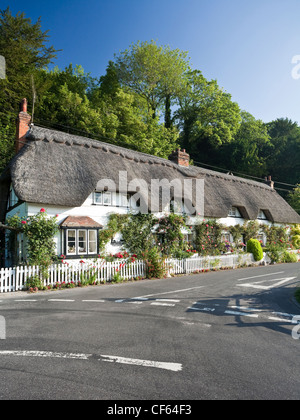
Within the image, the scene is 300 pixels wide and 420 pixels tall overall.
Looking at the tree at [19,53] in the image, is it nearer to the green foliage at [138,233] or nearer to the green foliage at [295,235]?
the green foliage at [138,233]

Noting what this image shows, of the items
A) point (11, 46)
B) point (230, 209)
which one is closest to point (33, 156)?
point (230, 209)

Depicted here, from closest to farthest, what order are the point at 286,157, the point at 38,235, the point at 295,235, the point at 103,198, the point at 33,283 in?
the point at 33,283, the point at 38,235, the point at 103,198, the point at 295,235, the point at 286,157

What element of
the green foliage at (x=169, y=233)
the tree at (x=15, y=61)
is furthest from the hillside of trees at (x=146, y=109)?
the green foliage at (x=169, y=233)

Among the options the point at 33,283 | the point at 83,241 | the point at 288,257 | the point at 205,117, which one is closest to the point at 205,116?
the point at 205,117

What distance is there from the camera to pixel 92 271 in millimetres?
13250

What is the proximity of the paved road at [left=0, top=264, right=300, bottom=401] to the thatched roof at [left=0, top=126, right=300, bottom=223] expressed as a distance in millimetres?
5813

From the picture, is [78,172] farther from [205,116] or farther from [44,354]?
[205,116]

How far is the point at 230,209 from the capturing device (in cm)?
2331

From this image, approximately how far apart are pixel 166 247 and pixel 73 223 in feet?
19.8

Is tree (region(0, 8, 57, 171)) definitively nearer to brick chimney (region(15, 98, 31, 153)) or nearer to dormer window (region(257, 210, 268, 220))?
brick chimney (region(15, 98, 31, 153))

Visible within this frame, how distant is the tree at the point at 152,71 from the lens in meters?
38.2

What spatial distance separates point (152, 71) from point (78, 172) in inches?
1104

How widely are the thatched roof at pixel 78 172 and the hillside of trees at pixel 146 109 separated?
8.02 metres

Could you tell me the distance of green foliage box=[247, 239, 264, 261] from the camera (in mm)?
21844
